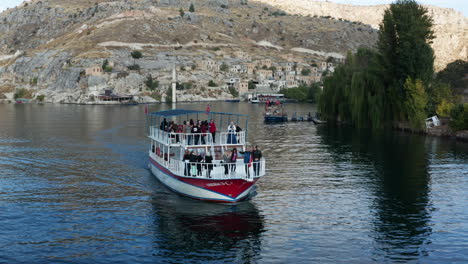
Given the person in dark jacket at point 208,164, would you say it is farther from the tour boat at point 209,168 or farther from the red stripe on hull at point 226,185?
the red stripe on hull at point 226,185

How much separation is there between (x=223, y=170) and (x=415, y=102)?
57.1 metres

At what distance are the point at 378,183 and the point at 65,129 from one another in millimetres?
70440

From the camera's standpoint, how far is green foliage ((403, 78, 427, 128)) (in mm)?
83188

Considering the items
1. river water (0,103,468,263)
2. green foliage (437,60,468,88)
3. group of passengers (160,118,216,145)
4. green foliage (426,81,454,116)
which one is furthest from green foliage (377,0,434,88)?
group of passengers (160,118,216,145)

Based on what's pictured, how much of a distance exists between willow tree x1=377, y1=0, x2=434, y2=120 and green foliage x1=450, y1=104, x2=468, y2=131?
777 centimetres

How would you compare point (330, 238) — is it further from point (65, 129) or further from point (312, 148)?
point (65, 129)

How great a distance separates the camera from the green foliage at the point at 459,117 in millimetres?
80188

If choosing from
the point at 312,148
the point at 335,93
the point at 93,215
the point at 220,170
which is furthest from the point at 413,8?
the point at 93,215

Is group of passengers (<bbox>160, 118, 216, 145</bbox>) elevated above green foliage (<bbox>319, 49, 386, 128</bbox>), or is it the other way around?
green foliage (<bbox>319, 49, 386, 128</bbox>)

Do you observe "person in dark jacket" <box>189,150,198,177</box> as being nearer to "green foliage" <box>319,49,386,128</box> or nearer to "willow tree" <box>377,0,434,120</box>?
"green foliage" <box>319,49,386,128</box>

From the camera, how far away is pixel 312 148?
7056 centimetres

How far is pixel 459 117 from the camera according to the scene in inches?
3184

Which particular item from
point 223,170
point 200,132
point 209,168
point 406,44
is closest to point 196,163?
point 209,168

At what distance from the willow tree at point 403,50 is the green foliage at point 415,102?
1178 mm
